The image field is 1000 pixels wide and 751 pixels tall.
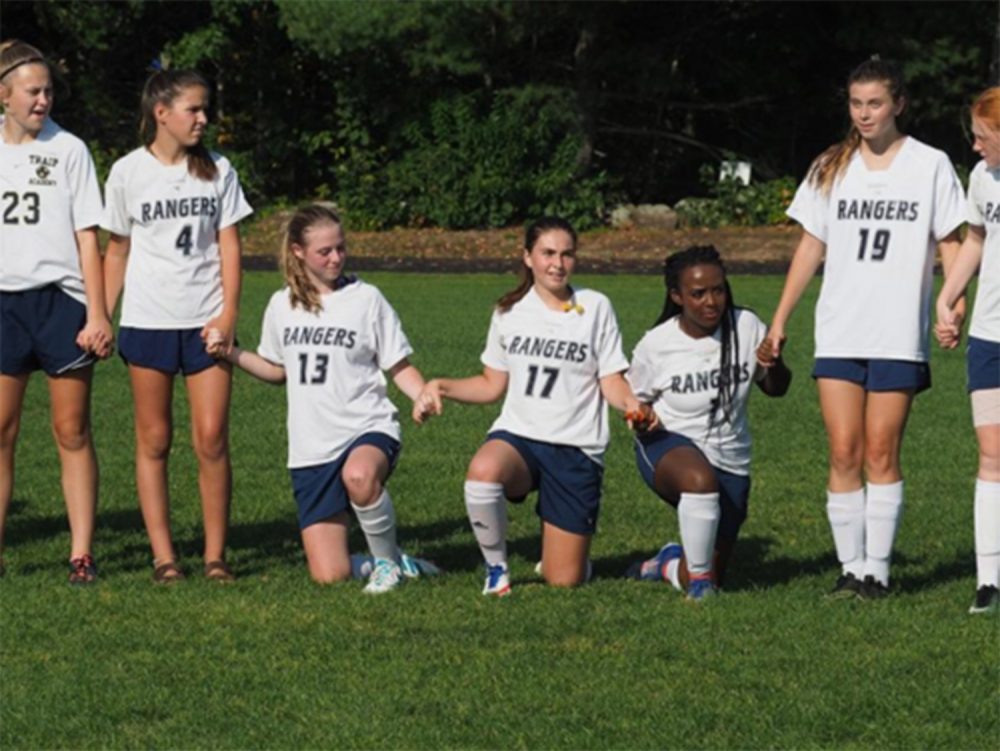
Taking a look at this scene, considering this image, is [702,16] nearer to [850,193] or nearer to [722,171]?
[722,171]

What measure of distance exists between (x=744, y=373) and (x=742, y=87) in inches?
1162

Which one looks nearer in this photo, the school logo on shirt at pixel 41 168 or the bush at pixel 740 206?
the school logo on shirt at pixel 41 168

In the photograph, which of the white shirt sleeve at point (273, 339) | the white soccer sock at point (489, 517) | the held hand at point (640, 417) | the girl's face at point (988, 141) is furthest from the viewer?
the white shirt sleeve at point (273, 339)

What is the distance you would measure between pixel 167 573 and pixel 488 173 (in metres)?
26.6

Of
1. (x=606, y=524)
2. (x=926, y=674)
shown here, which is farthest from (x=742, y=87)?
(x=926, y=674)

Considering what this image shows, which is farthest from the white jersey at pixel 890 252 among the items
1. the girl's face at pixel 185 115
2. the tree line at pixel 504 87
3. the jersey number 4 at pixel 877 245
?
the tree line at pixel 504 87

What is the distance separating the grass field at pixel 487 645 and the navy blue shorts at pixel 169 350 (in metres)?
0.85

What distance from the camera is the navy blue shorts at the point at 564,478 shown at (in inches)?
312

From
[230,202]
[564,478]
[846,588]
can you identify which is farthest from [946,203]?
[230,202]

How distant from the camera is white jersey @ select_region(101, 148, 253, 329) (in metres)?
7.88

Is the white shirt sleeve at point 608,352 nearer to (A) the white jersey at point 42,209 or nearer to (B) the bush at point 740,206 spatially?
(A) the white jersey at point 42,209

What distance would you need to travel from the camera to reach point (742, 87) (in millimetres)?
36719

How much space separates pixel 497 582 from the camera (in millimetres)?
7719

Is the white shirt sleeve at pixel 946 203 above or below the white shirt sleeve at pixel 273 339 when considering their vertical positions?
above
